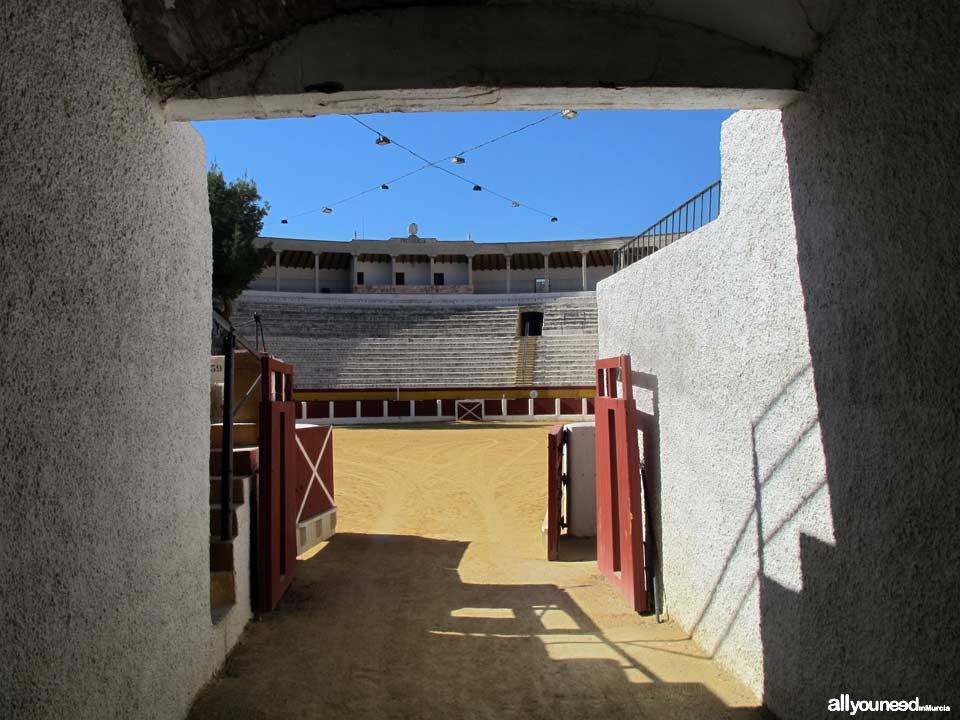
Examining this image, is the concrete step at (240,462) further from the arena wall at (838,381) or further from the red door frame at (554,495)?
the red door frame at (554,495)

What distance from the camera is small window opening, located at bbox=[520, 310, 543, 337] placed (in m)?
32.2

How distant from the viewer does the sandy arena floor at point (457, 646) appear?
350 centimetres

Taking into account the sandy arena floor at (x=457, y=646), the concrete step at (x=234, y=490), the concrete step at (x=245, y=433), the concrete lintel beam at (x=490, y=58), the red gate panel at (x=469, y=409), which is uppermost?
the concrete lintel beam at (x=490, y=58)

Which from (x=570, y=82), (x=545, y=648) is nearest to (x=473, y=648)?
(x=545, y=648)

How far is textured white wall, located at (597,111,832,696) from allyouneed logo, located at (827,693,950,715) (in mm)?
552

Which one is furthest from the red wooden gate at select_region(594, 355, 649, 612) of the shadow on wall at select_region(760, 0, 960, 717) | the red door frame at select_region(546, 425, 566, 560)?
the shadow on wall at select_region(760, 0, 960, 717)

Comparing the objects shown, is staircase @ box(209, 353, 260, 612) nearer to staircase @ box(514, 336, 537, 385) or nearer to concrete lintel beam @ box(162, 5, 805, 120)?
concrete lintel beam @ box(162, 5, 805, 120)

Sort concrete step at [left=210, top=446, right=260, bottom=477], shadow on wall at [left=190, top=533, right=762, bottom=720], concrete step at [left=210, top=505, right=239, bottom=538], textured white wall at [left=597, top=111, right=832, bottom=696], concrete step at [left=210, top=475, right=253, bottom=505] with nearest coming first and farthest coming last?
textured white wall at [left=597, top=111, right=832, bottom=696] < shadow on wall at [left=190, top=533, right=762, bottom=720] < concrete step at [left=210, top=505, right=239, bottom=538] < concrete step at [left=210, top=475, right=253, bottom=505] < concrete step at [left=210, top=446, right=260, bottom=477]

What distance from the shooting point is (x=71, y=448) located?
2.01 meters

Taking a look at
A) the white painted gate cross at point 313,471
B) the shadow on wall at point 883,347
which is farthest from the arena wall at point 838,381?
the white painted gate cross at point 313,471

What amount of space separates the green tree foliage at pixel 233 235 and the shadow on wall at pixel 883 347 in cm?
2537

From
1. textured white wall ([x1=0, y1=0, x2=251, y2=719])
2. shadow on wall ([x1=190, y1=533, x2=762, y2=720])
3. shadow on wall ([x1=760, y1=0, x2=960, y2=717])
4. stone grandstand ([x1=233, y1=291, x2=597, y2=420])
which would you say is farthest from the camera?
stone grandstand ([x1=233, y1=291, x2=597, y2=420])

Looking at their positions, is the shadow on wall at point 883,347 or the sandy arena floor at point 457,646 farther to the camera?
the sandy arena floor at point 457,646

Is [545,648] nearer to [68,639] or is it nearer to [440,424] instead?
[68,639]
